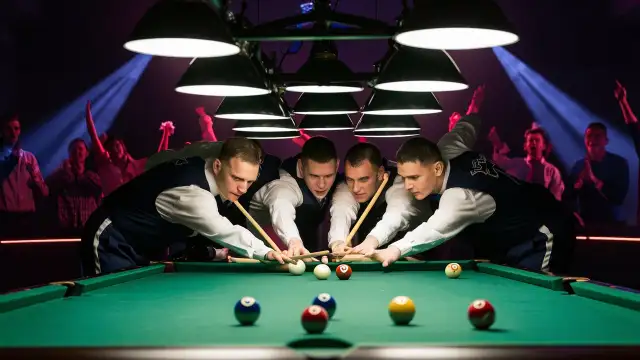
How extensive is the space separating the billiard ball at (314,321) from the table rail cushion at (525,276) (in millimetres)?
1250

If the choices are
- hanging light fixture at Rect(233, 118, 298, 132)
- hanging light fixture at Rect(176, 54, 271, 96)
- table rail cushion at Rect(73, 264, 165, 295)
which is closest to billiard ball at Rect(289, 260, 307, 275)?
table rail cushion at Rect(73, 264, 165, 295)

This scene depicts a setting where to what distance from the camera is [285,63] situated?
9055 millimetres

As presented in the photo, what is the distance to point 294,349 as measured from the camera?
67.3 inches

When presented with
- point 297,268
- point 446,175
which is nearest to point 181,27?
point 297,268

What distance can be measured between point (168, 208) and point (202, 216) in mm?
262

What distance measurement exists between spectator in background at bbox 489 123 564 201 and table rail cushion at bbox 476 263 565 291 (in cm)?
487

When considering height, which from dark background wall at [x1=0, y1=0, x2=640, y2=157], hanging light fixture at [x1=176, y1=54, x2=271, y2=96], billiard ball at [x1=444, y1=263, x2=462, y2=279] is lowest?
billiard ball at [x1=444, y1=263, x2=462, y2=279]

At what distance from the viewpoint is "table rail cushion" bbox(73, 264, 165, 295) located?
2822mm

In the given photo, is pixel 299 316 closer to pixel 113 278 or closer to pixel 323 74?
pixel 113 278

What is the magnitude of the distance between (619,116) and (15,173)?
645 cm

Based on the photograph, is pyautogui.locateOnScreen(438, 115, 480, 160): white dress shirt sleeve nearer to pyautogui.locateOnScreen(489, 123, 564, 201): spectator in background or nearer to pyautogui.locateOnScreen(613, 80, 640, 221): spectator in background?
pyautogui.locateOnScreen(489, 123, 564, 201): spectator in background

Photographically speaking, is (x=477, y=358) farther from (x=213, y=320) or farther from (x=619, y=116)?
(x=619, y=116)

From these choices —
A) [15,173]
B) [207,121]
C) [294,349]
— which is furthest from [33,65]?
[294,349]

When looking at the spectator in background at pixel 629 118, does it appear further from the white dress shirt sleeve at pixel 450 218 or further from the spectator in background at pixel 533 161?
the white dress shirt sleeve at pixel 450 218
